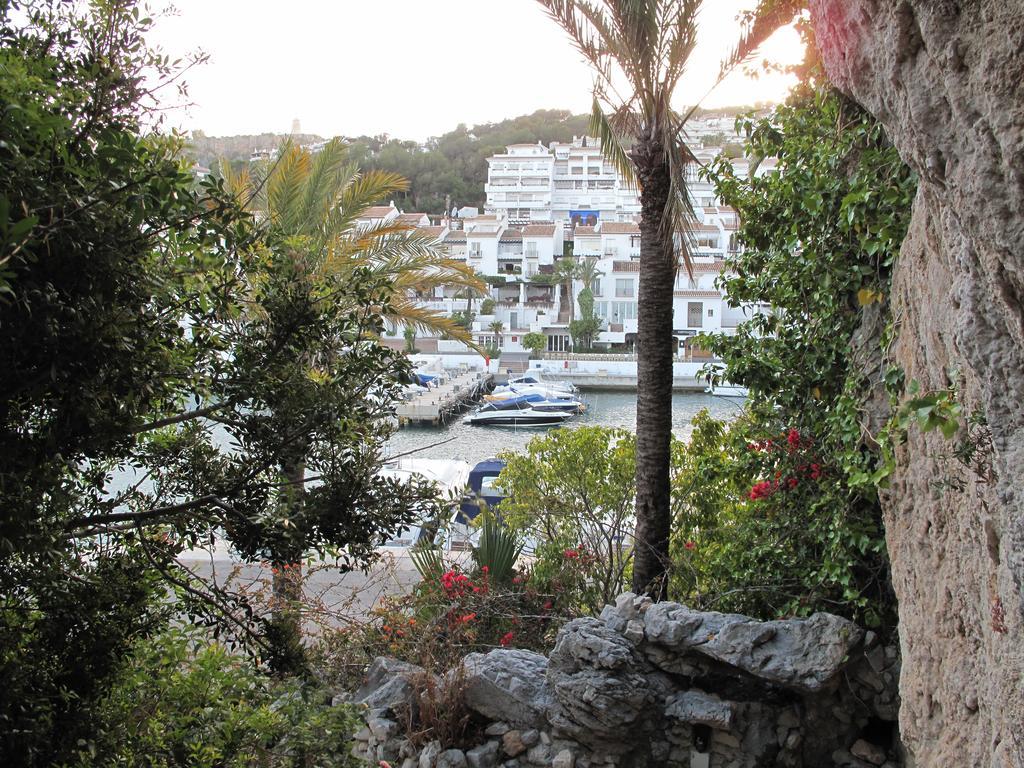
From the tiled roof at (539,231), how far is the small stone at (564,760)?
4984cm

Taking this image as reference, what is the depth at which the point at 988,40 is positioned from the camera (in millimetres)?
2133

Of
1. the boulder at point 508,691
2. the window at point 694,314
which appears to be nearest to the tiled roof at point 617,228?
the window at point 694,314

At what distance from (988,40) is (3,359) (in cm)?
284

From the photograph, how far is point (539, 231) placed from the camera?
54406mm

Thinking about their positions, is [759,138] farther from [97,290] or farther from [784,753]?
[97,290]

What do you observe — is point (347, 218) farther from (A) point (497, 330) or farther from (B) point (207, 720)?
(A) point (497, 330)

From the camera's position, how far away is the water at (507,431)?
22578 millimetres

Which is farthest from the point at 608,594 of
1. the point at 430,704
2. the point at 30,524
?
the point at 30,524

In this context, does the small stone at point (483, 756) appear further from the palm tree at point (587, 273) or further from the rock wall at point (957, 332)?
the palm tree at point (587, 273)

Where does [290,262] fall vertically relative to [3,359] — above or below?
above

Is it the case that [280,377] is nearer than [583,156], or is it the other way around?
[280,377]

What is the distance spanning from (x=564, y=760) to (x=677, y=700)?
0.83 m

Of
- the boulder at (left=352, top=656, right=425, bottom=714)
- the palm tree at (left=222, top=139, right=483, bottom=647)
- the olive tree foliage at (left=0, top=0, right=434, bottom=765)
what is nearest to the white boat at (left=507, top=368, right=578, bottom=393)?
the palm tree at (left=222, top=139, right=483, bottom=647)

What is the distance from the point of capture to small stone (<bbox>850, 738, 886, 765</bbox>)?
5.49 metres
